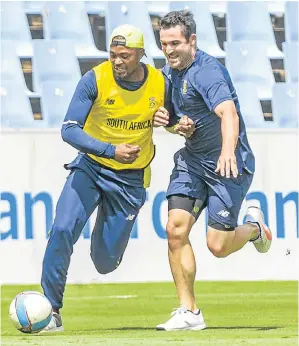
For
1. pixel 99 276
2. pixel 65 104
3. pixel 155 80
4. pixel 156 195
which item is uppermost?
pixel 155 80

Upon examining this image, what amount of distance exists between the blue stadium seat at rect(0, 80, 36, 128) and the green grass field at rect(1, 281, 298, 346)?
2.58m

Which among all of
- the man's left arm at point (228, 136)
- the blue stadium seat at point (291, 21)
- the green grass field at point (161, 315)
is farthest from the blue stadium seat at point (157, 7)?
the man's left arm at point (228, 136)

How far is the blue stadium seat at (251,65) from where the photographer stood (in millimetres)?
15969

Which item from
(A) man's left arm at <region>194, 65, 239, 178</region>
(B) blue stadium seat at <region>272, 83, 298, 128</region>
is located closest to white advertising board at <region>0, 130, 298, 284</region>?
(B) blue stadium seat at <region>272, 83, 298, 128</region>

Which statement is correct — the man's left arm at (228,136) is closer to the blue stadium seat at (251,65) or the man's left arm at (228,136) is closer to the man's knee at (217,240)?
the man's knee at (217,240)

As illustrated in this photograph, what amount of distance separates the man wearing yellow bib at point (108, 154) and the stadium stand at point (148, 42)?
6.71 meters

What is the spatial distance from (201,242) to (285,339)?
6513mm

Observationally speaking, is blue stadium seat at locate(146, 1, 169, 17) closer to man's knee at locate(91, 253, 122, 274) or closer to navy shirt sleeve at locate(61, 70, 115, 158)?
man's knee at locate(91, 253, 122, 274)

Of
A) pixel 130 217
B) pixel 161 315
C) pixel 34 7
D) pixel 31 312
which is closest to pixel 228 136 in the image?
pixel 130 217

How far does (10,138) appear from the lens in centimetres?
1409

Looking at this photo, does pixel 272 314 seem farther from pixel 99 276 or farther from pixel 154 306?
pixel 99 276

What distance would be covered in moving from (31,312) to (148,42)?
27.4ft

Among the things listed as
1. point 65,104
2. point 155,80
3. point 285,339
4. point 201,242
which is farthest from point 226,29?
point 285,339

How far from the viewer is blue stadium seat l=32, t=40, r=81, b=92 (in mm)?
15844
